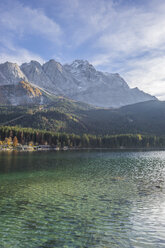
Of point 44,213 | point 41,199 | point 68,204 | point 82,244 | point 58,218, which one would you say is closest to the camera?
point 82,244

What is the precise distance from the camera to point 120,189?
147 feet

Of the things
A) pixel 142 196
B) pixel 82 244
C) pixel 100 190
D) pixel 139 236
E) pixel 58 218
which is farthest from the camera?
pixel 100 190

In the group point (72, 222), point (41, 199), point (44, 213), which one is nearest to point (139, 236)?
point (72, 222)

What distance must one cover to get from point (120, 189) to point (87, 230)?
23372 mm

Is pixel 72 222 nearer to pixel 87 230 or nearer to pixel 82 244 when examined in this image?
pixel 87 230

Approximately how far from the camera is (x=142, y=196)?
38969 mm

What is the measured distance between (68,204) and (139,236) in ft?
47.7

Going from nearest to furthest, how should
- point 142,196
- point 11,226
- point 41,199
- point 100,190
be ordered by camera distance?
point 11,226 → point 41,199 → point 142,196 → point 100,190

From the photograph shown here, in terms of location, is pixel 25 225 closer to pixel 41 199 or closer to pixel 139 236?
pixel 41 199

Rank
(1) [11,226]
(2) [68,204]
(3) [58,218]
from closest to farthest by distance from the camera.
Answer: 1. (1) [11,226]
2. (3) [58,218]
3. (2) [68,204]

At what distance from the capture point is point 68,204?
109 ft

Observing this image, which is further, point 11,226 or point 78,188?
point 78,188

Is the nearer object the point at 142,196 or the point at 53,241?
the point at 53,241

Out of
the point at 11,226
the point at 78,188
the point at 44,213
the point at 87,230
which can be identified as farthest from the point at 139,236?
the point at 78,188
